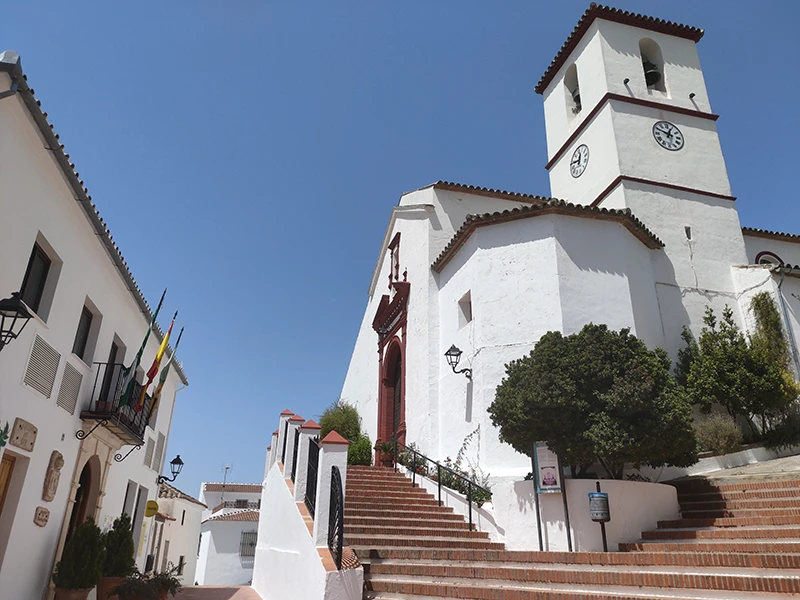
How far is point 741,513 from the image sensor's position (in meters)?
8.00

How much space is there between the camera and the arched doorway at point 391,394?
55.1 feet

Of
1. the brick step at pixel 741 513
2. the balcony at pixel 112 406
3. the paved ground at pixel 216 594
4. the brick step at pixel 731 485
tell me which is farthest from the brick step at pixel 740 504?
the balcony at pixel 112 406

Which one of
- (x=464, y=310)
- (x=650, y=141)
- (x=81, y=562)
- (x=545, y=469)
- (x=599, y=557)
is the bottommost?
(x=81, y=562)

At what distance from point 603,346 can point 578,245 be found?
377 cm

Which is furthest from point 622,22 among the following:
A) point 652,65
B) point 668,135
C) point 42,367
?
point 42,367

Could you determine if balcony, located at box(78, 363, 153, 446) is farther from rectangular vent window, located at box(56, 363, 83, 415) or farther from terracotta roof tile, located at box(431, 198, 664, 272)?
terracotta roof tile, located at box(431, 198, 664, 272)

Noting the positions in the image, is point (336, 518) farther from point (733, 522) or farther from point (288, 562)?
point (733, 522)

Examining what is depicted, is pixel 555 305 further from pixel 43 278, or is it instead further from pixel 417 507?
pixel 43 278

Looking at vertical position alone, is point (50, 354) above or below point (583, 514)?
above

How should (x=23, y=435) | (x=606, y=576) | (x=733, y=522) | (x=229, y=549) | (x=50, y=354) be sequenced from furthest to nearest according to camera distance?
(x=229, y=549)
(x=50, y=354)
(x=733, y=522)
(x=23, y=435)
(x=606, y=576)

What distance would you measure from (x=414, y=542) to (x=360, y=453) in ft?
22.8

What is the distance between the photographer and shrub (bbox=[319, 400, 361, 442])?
1797cm

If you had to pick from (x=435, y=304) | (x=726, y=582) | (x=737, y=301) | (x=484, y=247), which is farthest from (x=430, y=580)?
(x=737, y=301)

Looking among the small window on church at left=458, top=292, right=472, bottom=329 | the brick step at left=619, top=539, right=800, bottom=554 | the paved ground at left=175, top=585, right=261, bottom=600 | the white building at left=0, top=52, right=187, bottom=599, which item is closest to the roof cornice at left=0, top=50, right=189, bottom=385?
the white building at left=0, top=52, right=187, bottom=599
